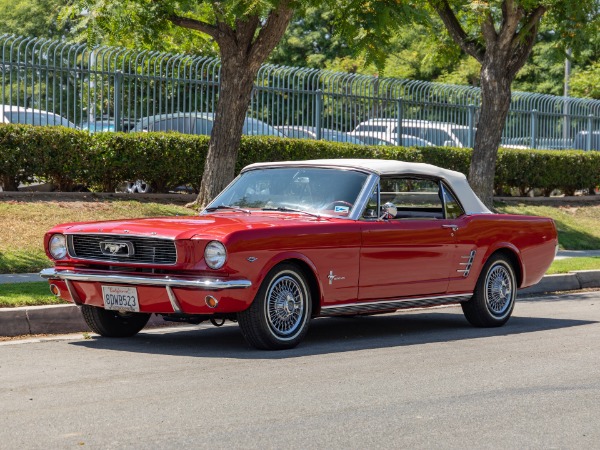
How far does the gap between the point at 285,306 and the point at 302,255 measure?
1.42ft

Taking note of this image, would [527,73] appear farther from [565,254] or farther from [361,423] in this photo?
[361,423]

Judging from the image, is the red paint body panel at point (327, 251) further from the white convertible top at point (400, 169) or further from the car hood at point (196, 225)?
the white convertible top at point (400, 169)

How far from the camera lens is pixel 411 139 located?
25.6 meters

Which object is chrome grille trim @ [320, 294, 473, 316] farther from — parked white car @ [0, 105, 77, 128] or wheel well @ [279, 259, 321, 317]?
parked white car @ [0, 105, 77, 128]

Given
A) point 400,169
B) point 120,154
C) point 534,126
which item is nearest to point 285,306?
point 400,169

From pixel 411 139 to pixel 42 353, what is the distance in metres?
17.7

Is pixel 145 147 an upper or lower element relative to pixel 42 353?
upper

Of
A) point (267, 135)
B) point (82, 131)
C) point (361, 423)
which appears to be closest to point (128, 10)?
point (82, 131)

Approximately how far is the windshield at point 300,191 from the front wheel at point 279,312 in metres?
0.90

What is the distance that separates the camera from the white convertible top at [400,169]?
33.1 feet

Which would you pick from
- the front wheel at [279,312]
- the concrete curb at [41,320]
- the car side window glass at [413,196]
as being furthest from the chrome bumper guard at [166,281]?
the car side window glass at [413,196]

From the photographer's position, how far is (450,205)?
35.5 ft

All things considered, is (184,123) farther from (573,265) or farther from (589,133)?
(589,133)

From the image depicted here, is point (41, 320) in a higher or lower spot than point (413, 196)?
lower
